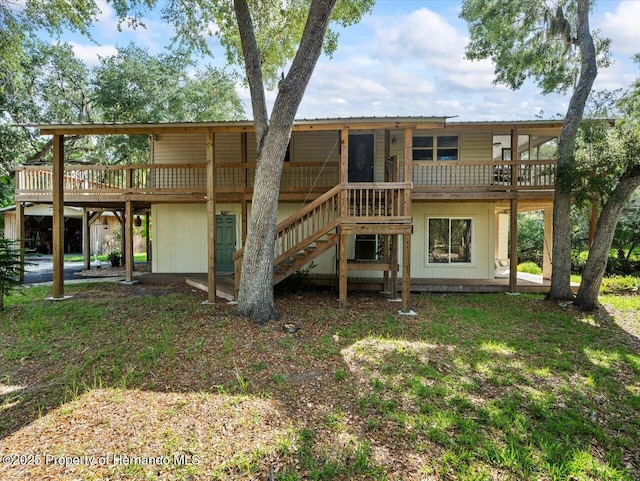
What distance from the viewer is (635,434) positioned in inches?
134

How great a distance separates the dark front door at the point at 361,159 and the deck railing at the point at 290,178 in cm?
94

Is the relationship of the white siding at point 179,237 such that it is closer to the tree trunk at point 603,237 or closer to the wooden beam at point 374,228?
the wooden beam at point 374,228

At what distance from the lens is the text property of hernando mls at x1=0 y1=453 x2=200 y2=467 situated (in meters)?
2.80

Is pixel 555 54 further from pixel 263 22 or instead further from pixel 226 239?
pixel 226 239

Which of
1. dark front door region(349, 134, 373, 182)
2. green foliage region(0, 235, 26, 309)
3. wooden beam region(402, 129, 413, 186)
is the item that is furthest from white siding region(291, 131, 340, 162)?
green foliage region(0, 235, 26, 309)

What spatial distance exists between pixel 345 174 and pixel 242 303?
3602mm

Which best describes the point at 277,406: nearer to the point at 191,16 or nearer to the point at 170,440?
the point at 170,440

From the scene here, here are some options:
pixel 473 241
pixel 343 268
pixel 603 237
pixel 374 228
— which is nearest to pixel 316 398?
pixel 343 268

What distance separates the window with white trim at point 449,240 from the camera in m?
11.9

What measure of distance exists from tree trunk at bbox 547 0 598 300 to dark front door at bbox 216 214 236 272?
989 cm

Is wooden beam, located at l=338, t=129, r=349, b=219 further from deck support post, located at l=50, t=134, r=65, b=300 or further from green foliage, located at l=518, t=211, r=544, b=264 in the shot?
green foliage, located at l=518, t=211, r=544, b=264

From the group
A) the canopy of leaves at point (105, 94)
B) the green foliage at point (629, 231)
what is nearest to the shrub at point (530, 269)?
the green foliage at point (629, 231)

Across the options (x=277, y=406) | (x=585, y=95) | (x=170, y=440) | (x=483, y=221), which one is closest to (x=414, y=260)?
(x=483, y=221)

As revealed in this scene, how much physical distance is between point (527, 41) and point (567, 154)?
5.06 m
